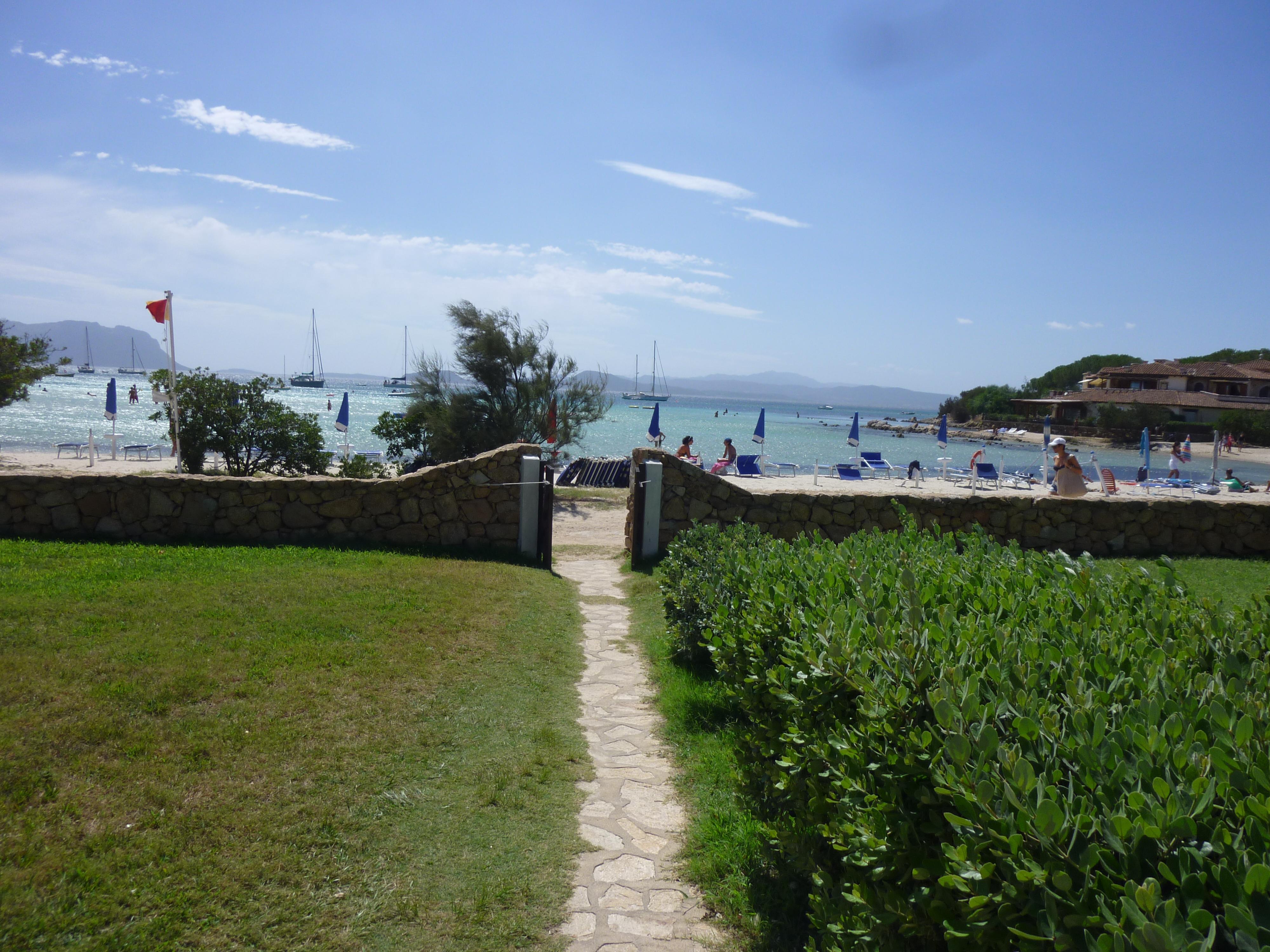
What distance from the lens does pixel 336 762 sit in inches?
154

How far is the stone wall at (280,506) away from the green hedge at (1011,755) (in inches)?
253

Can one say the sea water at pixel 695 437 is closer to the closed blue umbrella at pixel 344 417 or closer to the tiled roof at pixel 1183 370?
the closed blue umbrella at pixel 344 417

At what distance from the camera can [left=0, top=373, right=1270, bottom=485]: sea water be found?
144 feet

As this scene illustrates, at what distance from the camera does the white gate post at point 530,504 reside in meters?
9.69

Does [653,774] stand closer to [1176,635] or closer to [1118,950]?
[1176,635]

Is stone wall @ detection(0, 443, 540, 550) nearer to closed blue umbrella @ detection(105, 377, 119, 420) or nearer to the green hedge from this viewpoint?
the green hedge

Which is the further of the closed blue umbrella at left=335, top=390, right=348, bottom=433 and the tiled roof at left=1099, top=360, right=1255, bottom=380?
the tiled roof at left=1099, top=360, right=1255, bottom=380

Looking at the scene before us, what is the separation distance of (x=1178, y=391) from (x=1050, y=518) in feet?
247

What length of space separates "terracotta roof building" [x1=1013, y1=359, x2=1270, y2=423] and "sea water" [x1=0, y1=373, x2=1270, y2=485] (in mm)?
5639

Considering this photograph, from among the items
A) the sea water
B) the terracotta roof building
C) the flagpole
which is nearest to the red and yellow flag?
the flagpole

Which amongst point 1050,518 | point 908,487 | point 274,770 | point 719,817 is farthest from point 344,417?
point 719,817

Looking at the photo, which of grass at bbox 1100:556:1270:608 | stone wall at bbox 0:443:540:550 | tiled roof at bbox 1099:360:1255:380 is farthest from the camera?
tiled roof at bbox 1099:360:1255:380

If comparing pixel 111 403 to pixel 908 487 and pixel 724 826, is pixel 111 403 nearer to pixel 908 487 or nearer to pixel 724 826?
pixel 908 487

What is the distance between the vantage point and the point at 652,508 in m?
9.96
